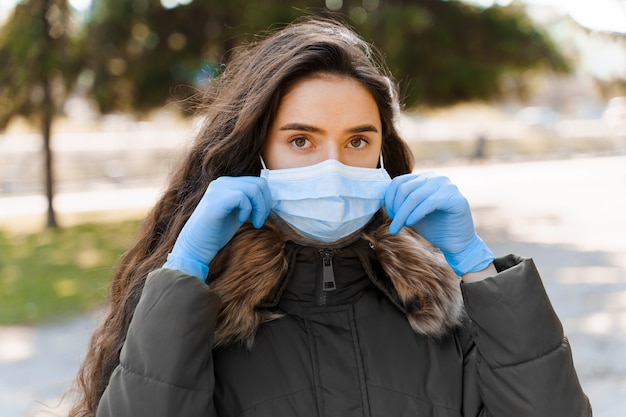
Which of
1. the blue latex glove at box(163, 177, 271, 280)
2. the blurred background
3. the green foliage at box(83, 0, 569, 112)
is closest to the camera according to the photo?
the blue latex glove at box(163, 177, 271, 280)

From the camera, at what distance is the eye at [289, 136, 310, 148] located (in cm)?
180

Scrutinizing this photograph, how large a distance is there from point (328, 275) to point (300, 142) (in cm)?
36

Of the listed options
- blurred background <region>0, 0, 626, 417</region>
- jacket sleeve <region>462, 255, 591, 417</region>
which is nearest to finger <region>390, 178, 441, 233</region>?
jacket sleeve <region>462, 255, 591, 417</region>

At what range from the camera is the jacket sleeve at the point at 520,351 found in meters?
1.53

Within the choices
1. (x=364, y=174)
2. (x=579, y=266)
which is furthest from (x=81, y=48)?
(x=364, y=174)

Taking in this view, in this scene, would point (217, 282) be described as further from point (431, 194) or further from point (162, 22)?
point (162, 22)

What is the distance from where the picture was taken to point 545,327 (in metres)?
1.57

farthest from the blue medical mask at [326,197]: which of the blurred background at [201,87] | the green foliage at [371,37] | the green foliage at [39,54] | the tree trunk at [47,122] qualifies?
the tree trunk at [47,122]

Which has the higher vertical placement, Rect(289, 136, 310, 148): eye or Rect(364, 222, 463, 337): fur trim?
Rect(289, 136, 310, 148): eye

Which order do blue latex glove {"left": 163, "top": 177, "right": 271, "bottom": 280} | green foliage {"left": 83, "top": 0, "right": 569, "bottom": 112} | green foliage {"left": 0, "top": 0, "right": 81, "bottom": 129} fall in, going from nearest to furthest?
blue latex glove {"left": 163, "top": 177, "right": 271, "bottom": 280} → green foliage {"left": 83, "top": 0, "right": 569, "bottom": 112} → green foliage {"left": 0, "top": 0, "right": 81, "bottom": 129}

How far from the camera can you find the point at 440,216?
173 centimetres

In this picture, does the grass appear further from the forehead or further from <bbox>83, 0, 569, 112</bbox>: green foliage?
the forehead

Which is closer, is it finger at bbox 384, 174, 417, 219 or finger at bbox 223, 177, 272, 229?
finger at bbox 223, 177, 272, 229

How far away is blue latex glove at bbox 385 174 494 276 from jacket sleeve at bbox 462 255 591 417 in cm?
13
